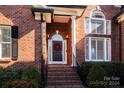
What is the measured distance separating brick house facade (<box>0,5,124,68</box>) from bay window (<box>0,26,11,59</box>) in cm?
17

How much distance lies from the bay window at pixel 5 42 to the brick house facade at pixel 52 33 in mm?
167

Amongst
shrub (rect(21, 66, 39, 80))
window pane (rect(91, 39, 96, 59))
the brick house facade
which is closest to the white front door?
the brick house facade

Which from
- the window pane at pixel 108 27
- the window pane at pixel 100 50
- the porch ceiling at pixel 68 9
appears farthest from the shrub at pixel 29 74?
the window pane at pixel 108 27

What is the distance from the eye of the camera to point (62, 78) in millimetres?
14359

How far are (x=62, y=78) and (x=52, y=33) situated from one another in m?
4.91

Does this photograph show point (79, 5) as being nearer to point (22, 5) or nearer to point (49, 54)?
point (22, 5)

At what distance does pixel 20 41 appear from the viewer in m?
14.4

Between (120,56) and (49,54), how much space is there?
16.2 ft

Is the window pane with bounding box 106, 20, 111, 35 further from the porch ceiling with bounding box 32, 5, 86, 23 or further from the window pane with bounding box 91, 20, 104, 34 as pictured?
the porch ceiling with bounding box 32, 5, 86, 23

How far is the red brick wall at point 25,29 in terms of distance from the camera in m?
14.4

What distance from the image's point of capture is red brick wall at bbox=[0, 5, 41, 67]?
566 inches

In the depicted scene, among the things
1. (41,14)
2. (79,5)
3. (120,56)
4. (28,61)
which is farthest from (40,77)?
(120,56)

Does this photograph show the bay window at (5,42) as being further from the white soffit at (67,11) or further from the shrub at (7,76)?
the white soffit at (67,11)

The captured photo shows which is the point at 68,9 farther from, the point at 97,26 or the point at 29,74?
the point at 29,74
